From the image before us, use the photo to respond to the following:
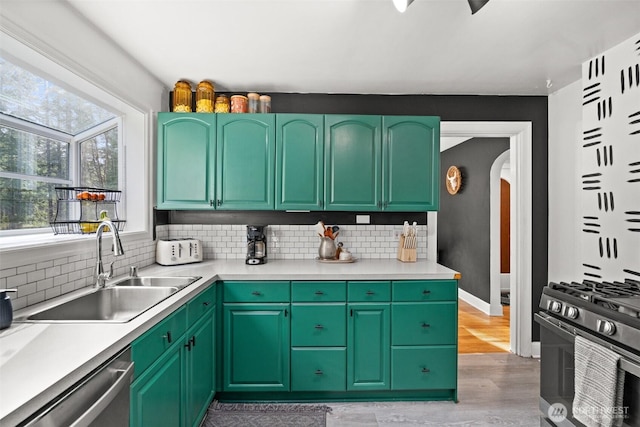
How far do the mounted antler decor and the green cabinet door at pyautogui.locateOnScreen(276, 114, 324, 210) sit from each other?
3515 millimetres

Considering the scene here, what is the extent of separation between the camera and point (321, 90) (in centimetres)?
320

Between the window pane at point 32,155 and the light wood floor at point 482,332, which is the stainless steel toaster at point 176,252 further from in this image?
the light wood floor at point 482,332

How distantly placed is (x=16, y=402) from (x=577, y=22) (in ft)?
9.62

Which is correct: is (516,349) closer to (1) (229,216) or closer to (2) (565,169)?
(2) (565,169)

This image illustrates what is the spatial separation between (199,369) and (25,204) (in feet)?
4.27

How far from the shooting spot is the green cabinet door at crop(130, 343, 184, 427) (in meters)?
1.40

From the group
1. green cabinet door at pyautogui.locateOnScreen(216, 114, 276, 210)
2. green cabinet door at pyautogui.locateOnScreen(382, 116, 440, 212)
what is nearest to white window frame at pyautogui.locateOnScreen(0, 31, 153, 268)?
green cabinet door at pyautogui.locateOnScreen(216, 114, 276, 210)

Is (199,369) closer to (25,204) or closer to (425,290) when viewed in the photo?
(25,204)

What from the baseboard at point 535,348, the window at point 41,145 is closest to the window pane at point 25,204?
the window at point 41,145

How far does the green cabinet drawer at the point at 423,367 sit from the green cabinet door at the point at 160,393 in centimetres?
143

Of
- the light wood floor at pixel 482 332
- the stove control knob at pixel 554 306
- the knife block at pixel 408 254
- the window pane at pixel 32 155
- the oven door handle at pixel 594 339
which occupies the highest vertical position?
the window pane at pixel 32 155

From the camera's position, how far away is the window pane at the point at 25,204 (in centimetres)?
179

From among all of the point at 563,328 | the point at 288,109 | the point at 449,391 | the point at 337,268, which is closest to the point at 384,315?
the point at 337,268

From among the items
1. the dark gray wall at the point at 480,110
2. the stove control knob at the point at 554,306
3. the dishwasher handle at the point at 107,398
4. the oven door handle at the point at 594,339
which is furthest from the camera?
the dark gray wall at the point at 480,110
